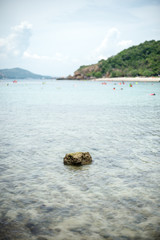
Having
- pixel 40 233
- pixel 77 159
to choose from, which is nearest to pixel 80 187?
pixel 77 159

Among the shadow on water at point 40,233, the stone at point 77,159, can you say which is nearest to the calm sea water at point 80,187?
the shadow on water at point 40,233

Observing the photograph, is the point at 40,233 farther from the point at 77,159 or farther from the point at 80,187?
the point at 77,159

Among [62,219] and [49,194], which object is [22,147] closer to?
[49,194]

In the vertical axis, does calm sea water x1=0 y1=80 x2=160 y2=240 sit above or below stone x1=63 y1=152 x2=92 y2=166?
below

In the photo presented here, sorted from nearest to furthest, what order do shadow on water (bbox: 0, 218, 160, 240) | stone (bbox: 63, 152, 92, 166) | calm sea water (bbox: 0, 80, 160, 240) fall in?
shadow on water (bbox: 0, 218, 160, 240)
calm sea water (bbox: 0, 80, 160, 240)
stone (bbox: 63, 152, 92, 166)

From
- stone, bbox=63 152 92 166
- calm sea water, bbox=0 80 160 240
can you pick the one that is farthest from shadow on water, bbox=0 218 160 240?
stone, bbox=63 152 92 166

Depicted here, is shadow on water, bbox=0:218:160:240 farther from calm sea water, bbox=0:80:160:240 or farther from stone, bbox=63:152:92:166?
stone, bbox=63:152:92:166

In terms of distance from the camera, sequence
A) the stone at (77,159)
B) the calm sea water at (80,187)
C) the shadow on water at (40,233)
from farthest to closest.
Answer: the stone at (77,159)
the calm sea water at (80,187)
the shadow on water at (40,233)

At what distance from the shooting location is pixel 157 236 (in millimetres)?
5555

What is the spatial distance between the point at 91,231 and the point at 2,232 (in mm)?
2231

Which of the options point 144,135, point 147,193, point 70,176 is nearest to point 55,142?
point 70,176

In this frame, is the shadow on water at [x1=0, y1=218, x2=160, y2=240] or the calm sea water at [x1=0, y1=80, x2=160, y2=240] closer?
the shadow on water at [x1=0, y1=218, x2=160, y2=240]

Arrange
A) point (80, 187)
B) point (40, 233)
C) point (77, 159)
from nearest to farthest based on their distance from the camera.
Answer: point (40, 233), point (80, 187), point (77, 159)

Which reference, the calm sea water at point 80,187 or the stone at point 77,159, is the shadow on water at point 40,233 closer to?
the calm sea water at point 80,187
